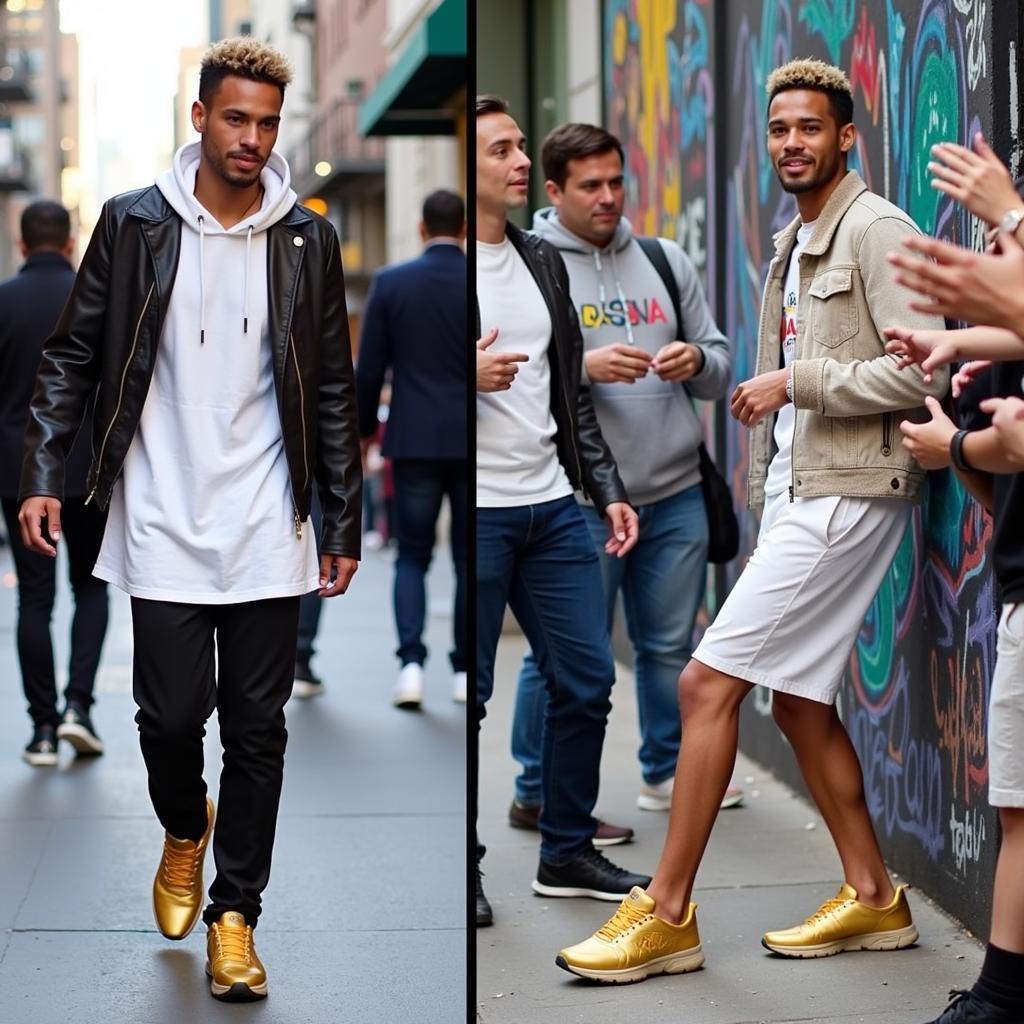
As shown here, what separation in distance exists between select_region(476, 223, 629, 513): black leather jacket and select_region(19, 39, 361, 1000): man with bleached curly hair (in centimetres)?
77

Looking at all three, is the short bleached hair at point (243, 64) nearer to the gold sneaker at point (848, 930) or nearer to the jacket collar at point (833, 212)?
the jacket collar at point (833, 212)

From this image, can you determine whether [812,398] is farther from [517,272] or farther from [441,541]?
[441,541]

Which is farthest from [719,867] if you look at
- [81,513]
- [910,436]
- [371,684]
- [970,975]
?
[371,684]

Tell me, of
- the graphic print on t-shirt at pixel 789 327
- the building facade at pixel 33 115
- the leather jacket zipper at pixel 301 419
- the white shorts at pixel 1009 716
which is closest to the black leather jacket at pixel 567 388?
the graphic print on t-shirt at pixel 789 327

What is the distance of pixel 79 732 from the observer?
6.93m

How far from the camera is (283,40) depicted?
5131 centimetres

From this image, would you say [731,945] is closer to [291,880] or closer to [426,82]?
[291,880]

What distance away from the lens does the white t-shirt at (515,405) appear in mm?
4762

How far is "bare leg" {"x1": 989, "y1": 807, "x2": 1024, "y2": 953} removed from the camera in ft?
11.5

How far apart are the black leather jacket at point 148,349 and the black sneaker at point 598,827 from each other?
168 centimetres

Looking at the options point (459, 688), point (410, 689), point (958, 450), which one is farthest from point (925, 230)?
point (459, 688)

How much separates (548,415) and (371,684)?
441 cm

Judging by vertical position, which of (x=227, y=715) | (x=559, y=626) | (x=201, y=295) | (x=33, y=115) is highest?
(x=33, y=115)

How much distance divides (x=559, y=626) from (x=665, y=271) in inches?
51.8
